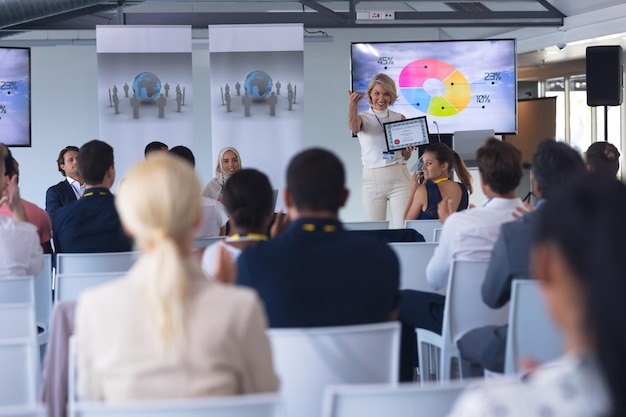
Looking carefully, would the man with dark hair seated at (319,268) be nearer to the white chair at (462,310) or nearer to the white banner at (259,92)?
the white chair at (462,310)

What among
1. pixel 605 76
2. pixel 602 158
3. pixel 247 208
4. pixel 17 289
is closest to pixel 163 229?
pixel 247 208

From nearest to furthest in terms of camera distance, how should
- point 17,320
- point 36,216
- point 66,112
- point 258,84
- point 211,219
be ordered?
1. point 17,320
2. point 36,216
3. point 211,219
4. point 258,84
5. point 66,112

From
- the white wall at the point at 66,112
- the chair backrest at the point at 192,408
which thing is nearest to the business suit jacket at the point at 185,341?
the chair backrest at the point at 192,408

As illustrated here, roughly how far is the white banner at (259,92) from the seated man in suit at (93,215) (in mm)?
4281

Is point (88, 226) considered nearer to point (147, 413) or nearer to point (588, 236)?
point (147, 413)

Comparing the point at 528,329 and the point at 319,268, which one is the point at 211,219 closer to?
the point at 528,329

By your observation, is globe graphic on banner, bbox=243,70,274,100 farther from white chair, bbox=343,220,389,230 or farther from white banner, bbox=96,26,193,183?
white chair, bbox=343,220,389,230

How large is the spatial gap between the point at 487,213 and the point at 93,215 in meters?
2.11

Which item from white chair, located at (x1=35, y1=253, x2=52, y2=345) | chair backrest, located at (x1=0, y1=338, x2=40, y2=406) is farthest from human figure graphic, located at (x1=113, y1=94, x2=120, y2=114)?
chair backrest, located at (x1=0, y1=338, x2=40, y2=406)

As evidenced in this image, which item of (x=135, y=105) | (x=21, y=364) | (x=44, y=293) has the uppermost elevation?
(x=135, y=105)

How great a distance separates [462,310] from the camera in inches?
157

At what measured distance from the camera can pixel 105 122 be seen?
920 centimetres

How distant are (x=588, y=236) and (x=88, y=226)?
13.9 feet

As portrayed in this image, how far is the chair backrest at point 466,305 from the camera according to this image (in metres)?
3.87
